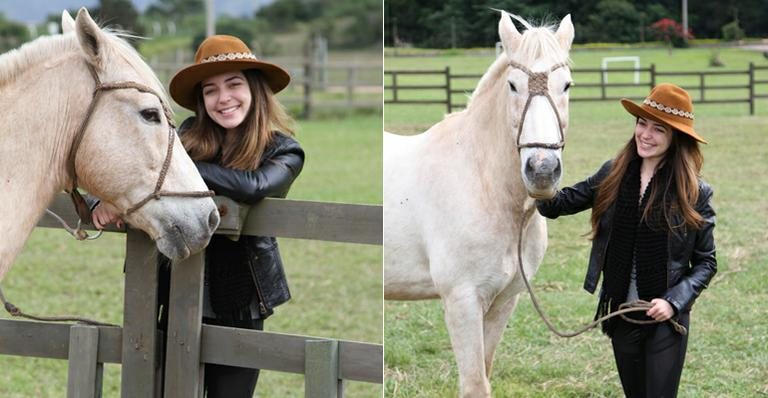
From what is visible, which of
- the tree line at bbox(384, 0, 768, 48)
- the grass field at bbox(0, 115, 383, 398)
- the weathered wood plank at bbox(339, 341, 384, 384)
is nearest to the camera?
the weathered wood plank at bbox(339, 341, 384, 384)

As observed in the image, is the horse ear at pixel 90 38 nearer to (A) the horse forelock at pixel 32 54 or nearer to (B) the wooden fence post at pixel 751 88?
(A) the horse forelock at pixel 32 54

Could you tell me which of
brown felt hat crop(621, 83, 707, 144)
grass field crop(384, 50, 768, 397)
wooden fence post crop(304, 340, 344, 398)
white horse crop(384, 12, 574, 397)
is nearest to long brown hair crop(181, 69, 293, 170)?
wooden fence post crop(304, 340, 344, 398)

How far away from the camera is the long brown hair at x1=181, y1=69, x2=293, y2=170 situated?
2879 millimetres

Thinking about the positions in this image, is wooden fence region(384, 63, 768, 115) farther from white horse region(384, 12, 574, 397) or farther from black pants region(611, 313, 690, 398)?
black pants region(611, 313, 690, 398)

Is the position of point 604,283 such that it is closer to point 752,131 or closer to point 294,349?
point 294,349

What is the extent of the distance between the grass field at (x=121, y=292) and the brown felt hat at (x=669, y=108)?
2.79 m

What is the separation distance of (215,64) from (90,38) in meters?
0.43

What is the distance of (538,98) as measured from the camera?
9.65ft

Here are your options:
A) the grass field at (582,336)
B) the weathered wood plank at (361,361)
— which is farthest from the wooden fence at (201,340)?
the grass field at (582,336)

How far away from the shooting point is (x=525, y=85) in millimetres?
2986

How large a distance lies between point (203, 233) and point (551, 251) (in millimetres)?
4434

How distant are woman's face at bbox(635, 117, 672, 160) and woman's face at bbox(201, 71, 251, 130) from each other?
1.23 metres

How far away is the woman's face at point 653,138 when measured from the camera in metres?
2.94

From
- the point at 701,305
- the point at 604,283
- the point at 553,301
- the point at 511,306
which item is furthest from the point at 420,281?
the point at 701,305
